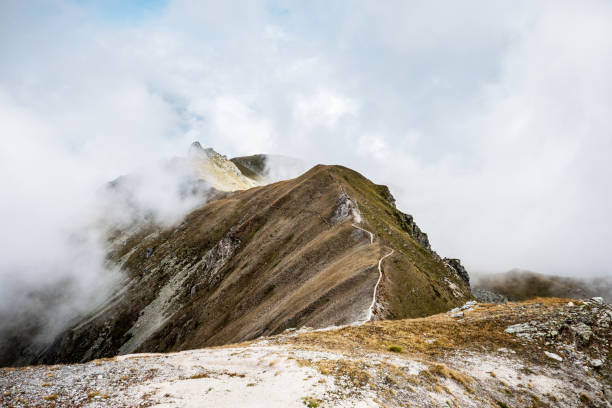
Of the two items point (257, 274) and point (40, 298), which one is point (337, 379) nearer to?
point (257, 274)

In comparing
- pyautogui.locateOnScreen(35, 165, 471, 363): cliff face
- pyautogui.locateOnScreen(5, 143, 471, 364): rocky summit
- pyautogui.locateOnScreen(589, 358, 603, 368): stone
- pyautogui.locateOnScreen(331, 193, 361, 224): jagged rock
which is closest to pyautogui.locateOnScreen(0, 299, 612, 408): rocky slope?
pyautogui.locateOnScreen(589, 358, 603, 368): stone

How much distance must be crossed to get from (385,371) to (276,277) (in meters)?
53.9

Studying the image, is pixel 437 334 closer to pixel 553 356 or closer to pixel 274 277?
pixel 553 356

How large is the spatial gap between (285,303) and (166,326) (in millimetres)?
61472

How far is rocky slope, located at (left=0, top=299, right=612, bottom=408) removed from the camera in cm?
1782

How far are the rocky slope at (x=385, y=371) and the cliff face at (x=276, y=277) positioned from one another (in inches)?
528

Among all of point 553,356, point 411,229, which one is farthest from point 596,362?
point 411,229

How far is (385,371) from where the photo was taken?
68.8 ft

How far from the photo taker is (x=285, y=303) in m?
57.9

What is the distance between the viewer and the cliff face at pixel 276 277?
51906 millimetres

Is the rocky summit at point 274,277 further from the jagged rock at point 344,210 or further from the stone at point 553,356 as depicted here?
the stone at point 553,356

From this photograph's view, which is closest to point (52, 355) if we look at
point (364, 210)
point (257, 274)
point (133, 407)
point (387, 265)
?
point (257, 274)

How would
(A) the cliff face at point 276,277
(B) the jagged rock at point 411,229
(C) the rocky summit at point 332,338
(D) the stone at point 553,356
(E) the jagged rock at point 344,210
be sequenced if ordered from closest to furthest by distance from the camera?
(C) the rocky summit at point 332,338 < (D) the stone at point 553,356 < (A) the cliff face at point 276,277 < (E) the jagged rock at point 344,210 < (B) the jagged rock at point 411,229

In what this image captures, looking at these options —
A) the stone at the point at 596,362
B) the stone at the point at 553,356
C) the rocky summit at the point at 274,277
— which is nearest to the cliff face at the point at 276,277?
the rocky summit at the point at 274,277
